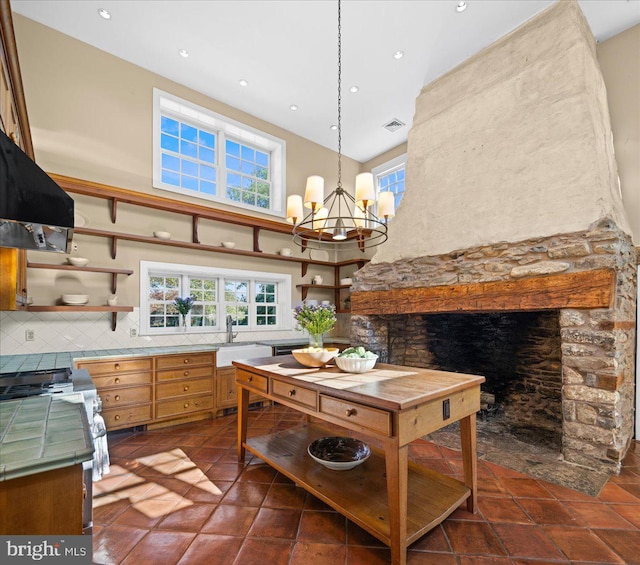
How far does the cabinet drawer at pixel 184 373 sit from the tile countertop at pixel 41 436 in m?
2.14

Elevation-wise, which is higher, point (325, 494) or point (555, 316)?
point (555, 316)

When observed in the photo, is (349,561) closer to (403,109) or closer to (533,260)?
A: (533,260)

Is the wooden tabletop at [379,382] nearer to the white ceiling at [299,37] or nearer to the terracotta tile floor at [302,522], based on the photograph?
the terracotta tile floor at [302,522]

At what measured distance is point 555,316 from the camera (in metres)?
3.28

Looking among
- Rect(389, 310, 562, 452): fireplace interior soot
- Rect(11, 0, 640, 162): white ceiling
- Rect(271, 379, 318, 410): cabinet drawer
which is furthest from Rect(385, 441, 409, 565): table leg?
Rect(11, 0, 640, 162): white ceiling

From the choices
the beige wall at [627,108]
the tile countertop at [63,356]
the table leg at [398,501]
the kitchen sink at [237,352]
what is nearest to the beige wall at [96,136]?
the tile countertop at [63,356]

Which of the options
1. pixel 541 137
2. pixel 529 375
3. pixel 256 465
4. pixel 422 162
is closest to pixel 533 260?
pixel 541 137

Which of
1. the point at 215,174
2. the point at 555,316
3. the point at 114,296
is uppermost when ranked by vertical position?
the point at 215,174

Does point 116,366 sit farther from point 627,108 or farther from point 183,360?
point 627,108

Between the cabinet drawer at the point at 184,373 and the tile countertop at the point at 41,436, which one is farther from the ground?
the tile countertop at the point at 41,436

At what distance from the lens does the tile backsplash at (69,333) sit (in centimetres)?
321

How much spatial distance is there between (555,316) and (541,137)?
5.55ft

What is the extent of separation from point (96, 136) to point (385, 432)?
434 cm

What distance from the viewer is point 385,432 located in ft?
5.25
